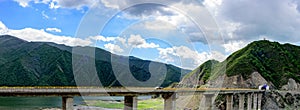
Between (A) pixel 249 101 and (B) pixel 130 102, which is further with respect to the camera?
(A) pixel 249 101

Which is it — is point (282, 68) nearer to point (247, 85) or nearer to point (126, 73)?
point (247, 85)

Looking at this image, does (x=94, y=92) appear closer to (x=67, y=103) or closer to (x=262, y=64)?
(x=67, y=103)

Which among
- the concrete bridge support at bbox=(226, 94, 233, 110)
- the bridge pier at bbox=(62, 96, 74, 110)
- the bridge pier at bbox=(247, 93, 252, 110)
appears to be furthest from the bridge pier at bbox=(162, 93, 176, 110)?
the bridge pier at bbox=(247, 93, 252, 110)

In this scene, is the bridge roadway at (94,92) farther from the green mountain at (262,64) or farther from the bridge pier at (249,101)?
the green mountain at (262,64)

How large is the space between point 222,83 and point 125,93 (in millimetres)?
99740

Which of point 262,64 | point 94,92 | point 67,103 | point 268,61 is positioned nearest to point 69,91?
point 67,103

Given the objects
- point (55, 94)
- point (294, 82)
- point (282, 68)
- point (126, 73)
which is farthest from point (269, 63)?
point (55, 94)

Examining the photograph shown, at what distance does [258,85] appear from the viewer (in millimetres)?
142000

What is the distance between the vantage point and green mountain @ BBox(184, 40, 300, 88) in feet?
484

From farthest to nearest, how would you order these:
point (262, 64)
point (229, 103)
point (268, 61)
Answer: point (268, 61)
point (262, 64)
point (229, 103)

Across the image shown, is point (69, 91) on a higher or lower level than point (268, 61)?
lower

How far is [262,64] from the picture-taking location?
159 meters

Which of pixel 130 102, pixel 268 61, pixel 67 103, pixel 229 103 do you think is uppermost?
pixel 268 61

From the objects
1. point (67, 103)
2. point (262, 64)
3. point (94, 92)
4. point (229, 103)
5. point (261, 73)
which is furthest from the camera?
point (262, 64)
